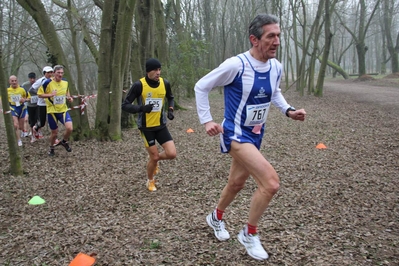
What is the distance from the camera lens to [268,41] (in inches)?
121

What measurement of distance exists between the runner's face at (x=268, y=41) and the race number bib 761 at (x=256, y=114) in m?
0.46

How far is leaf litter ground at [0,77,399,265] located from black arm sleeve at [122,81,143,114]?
1.35m

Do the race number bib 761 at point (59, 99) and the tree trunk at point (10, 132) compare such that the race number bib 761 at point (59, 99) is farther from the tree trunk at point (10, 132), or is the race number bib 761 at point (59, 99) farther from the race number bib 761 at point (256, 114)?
the race number bib 761 at point (256, 114)

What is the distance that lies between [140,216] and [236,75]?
7.93 ft

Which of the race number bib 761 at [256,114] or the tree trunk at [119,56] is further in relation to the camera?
the tree trunk at [119,56]

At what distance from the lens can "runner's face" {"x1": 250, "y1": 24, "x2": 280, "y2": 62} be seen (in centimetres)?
307

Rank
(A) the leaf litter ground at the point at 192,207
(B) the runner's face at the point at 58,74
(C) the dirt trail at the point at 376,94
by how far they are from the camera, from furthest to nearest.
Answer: (C) the dirt trail at the point at 376,94, (B) the runner's face at the point at 58,74, (A) the leaf litter ground at the point at 192,207

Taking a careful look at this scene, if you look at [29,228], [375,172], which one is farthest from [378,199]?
[29,228]

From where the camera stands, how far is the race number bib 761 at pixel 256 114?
323cm

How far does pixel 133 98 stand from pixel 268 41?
9.15ft

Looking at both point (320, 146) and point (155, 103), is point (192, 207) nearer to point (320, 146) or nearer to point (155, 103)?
point (155, 103)

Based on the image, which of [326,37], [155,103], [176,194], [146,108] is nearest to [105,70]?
[155,103]

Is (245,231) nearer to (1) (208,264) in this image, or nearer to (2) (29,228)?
(1) (208,264)

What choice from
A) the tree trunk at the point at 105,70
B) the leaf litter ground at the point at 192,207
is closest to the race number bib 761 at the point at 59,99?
the leaf litter ground at the point at 192,207
